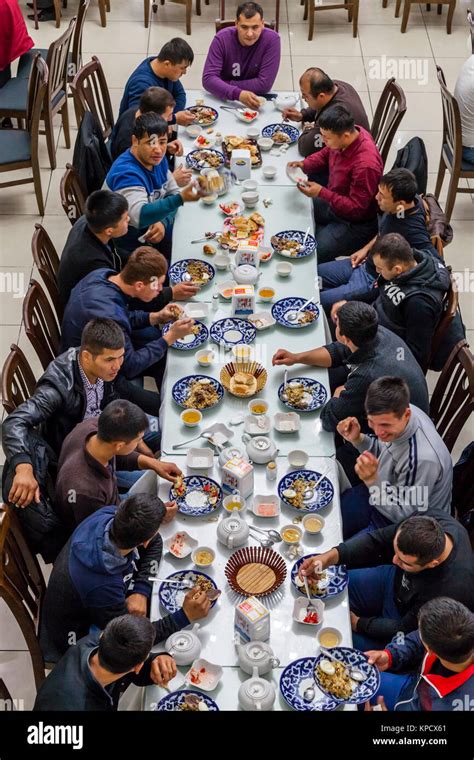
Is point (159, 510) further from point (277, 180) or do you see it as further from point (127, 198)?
point (277, 180)

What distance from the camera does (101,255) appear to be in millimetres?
4785

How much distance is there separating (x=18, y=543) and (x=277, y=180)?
3142 mm

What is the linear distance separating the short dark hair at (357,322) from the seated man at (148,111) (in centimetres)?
207

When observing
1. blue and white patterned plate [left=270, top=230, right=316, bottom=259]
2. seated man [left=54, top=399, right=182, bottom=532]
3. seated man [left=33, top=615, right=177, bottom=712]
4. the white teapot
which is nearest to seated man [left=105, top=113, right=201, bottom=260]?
blue and white patterned plate [left=270, top=230, right=316, bottom=259]

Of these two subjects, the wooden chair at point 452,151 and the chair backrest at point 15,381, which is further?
the wooden chair at point 452,151

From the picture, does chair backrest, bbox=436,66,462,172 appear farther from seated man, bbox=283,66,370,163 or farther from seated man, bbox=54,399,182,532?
seated man, bbox=54,399,182,532

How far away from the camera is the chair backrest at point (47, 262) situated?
476 centimetres

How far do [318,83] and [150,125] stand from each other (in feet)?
4.54

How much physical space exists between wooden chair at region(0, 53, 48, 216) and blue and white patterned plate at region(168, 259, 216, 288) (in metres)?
1.85

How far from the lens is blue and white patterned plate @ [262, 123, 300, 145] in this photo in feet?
20.1

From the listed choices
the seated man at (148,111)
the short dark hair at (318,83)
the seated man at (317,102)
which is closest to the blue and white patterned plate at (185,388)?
the seated man at (148,111)

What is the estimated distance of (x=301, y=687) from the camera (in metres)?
3.28

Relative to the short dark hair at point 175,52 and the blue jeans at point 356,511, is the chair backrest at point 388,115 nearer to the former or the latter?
the short dark hair at point 175,52
